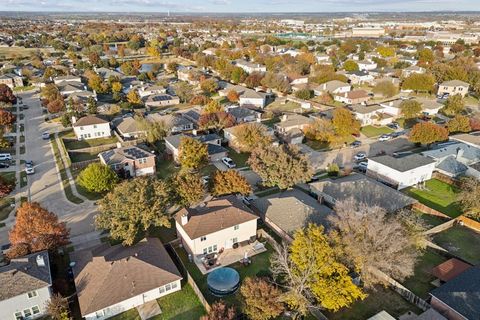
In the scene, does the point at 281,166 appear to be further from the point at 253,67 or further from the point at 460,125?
the point at 253,67

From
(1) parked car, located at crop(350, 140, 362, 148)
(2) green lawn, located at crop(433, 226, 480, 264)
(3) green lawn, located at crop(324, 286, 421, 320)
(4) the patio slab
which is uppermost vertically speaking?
(1) parked car, located at crop(350, 140, 362, 148)

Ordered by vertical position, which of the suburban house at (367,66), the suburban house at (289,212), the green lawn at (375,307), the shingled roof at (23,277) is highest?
the suburban house at (367,66)

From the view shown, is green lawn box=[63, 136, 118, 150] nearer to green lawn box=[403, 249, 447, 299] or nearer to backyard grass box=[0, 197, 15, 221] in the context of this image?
backyard grass box=[0, 197, 15, 221]

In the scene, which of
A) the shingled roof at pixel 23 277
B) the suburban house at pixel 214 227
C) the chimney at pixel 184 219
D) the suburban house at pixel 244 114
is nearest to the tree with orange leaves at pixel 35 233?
the shingled roof at pixel 23 277

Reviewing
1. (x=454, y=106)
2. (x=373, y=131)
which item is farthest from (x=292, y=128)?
(x=454, y=106)

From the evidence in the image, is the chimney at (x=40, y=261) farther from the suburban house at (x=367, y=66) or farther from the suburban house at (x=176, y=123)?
the suburban house at (x=367, y=66)

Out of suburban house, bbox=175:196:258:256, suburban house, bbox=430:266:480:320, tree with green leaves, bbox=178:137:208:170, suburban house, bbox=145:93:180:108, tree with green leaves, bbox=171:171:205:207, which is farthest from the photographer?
suburban house, bbox=145:93:180:108

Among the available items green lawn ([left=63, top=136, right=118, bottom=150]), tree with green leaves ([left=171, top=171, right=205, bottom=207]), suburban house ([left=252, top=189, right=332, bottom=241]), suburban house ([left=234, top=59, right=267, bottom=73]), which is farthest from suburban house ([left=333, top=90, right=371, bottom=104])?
tree with green leaves ([left=171, top=171, right=205, bottom=207])
